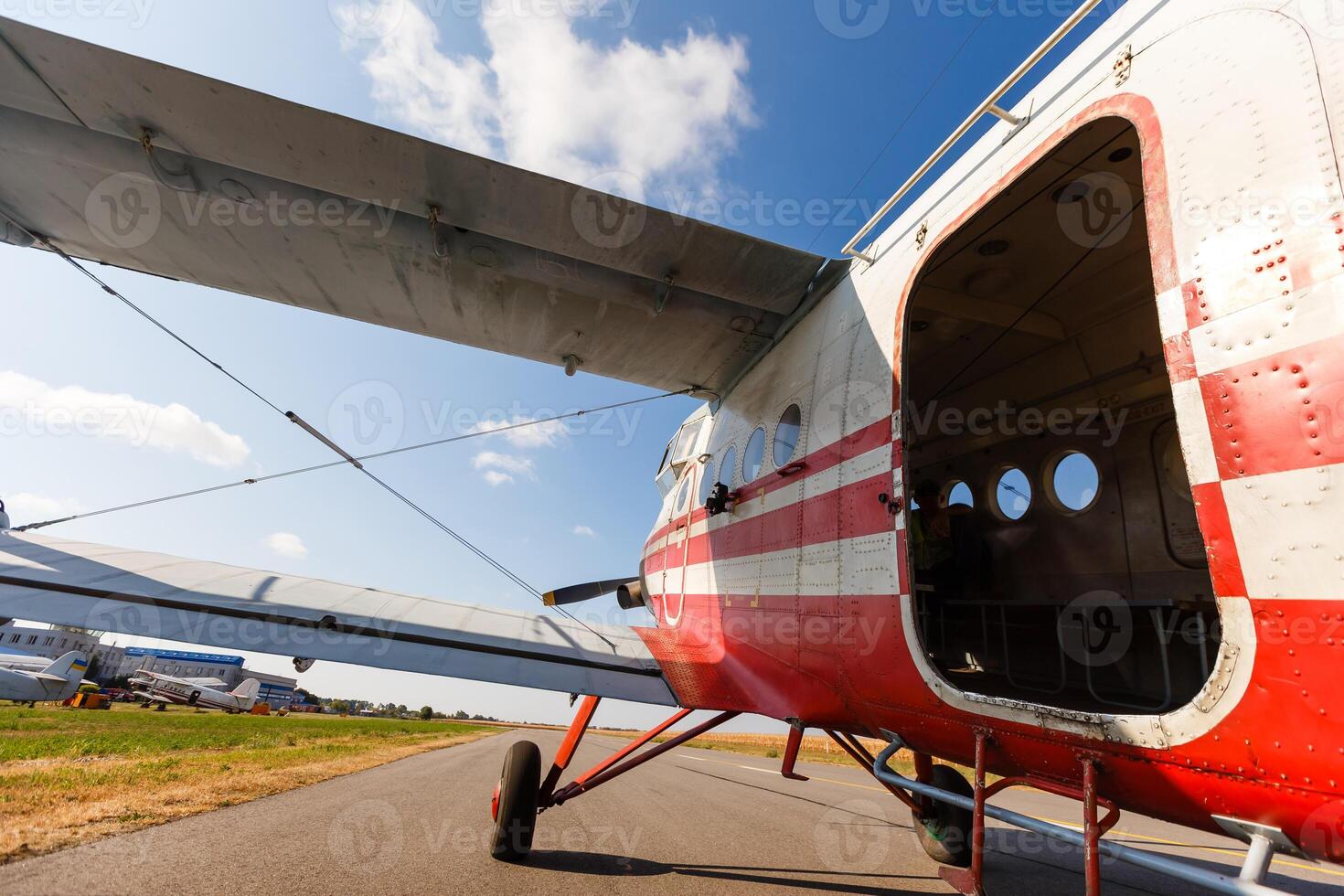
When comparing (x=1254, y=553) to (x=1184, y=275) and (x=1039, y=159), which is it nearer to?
(x=1184, y=275)

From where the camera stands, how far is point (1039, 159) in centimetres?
275

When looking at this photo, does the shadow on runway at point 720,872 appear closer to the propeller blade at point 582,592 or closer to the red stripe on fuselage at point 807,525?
the red stripe on fuselage at point 807,525

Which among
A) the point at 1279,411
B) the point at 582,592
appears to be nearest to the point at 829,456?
the point at 1279,411

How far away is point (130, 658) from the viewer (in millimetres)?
74750

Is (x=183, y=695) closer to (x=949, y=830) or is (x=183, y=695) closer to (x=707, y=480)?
(x=707, y=480)

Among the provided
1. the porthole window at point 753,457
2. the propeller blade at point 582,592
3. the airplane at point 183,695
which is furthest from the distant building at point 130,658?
the porthole window at point 753,457

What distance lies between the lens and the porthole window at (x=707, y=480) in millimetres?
6134

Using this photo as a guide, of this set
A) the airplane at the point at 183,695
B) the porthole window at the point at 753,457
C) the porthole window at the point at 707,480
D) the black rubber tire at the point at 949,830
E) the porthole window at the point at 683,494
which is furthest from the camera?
the airplane at the point at 183,695

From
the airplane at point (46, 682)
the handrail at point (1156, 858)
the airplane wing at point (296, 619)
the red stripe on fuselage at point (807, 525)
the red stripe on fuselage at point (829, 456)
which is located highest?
the red stripe on fuselage at point (829, 456)

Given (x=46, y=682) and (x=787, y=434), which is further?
(x=46, y=682)

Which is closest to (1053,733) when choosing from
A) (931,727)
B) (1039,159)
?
(931,727)

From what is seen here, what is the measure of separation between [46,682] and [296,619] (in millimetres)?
45224

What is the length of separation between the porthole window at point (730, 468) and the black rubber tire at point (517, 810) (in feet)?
10.3

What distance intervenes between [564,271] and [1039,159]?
361 centimetres
